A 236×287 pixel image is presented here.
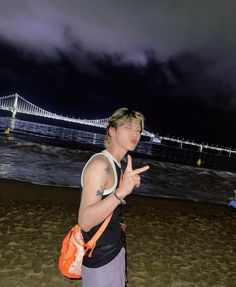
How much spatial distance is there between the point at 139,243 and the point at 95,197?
532 cm

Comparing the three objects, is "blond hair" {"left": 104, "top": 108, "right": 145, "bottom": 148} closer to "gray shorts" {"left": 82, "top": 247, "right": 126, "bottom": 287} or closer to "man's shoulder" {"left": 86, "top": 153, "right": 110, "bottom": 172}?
"man's shoulder" {"left": 86, "top": 153, "right": 110, "bottom": 172}

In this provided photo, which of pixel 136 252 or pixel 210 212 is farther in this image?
pixel 210 212

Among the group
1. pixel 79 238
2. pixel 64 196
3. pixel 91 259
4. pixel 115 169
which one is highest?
pixel 115 169

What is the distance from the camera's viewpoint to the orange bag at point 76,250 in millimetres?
2033

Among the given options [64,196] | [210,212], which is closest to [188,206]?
[210,212]

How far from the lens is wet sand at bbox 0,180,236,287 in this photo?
16.4ft

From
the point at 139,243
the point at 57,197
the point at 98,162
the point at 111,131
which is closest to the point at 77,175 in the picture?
the point at 57,197

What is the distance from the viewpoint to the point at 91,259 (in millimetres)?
2076

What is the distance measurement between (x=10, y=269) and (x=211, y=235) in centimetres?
563

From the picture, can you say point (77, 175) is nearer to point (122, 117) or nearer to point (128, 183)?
point (122, 117)

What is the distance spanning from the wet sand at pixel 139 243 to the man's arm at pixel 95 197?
324cm

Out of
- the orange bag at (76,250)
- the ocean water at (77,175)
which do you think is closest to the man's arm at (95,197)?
the orange bag at (76,250)

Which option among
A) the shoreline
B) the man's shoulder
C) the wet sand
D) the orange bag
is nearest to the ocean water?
the shoreline

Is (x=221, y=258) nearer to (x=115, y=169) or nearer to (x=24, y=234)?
(x=24, y=234)
